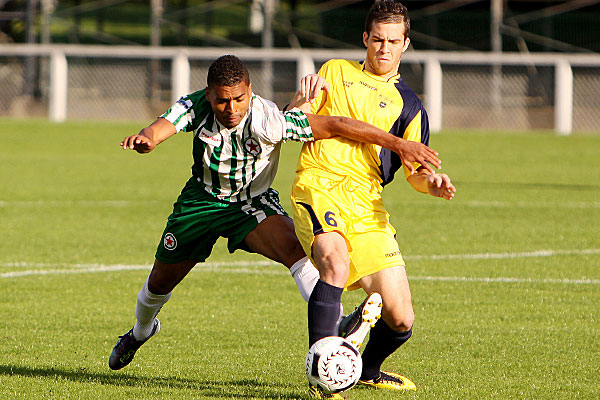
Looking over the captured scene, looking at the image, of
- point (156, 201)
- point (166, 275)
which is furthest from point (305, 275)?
point (156, 201)

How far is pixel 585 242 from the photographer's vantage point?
9.97 metres

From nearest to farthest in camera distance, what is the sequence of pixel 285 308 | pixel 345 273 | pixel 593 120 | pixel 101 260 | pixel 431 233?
pixel 345 273 → pixel 285 308 → pixel 101 260 → pixel 431 233 → pixel 593 120

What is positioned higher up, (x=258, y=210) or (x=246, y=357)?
(x=258, y=210)

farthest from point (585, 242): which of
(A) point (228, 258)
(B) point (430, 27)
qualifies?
(B) point (430, 27)

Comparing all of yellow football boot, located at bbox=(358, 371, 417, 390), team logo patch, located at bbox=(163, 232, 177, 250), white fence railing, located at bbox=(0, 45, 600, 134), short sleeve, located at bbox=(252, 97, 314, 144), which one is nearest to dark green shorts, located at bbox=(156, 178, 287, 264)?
team logo patch, located at bbox=(163, 232, 177, 250)

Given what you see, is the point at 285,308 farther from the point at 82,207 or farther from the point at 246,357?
the point at 82,207

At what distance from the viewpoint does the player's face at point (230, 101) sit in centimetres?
473

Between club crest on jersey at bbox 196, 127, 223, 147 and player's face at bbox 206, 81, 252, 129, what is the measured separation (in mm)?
122

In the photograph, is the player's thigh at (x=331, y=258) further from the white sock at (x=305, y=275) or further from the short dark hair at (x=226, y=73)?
the short dark hair at (x=226, y=73)

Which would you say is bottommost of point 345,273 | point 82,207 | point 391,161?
point 82,207

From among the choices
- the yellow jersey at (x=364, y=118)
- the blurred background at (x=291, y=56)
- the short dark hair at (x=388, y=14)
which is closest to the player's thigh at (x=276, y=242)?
the yellow jersey at (x=364, y=118)

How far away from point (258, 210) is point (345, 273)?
82 centimetres

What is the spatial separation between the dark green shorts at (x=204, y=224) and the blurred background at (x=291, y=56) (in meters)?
18.8

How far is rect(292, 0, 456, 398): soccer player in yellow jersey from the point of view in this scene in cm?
458
